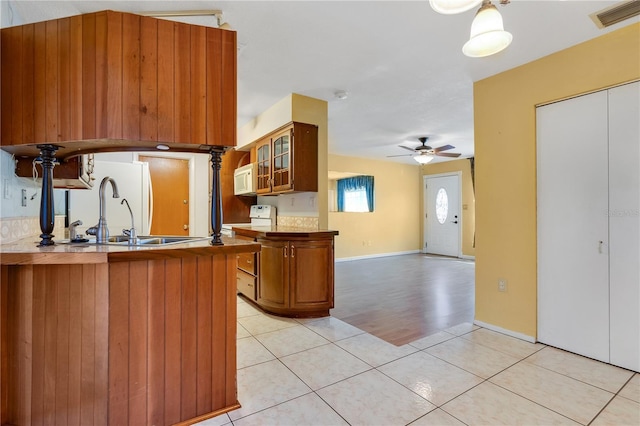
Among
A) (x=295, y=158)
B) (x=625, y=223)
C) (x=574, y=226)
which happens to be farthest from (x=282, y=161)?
(x=625, y=223)

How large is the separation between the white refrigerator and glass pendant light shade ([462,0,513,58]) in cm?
376

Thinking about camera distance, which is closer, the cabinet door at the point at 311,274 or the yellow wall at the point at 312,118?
the cabinet door at the point at 311,274

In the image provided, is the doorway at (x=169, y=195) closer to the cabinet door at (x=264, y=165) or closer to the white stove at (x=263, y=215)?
the white stove at (x=263, y=215)

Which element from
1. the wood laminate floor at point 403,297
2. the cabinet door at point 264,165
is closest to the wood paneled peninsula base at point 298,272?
the wood laminate floor at point 403,297

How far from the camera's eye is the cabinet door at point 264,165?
407 centimetres

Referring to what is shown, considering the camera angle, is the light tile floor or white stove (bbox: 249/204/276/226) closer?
the light tile floor

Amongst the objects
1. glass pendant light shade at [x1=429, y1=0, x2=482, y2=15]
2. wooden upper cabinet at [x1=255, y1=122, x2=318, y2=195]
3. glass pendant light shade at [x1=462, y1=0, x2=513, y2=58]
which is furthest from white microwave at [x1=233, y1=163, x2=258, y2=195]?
glass pendant light shade at [x1=429, y1=0, x2=482, y2=15]

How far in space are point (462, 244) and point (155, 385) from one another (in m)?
7.17

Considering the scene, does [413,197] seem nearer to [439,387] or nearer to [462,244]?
[462,244]

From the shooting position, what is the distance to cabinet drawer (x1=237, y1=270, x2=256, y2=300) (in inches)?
139

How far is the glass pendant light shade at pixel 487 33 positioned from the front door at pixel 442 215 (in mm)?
6177

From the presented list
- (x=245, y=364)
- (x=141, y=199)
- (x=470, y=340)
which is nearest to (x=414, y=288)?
(x=470, y=340)

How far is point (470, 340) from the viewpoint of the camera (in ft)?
8.70

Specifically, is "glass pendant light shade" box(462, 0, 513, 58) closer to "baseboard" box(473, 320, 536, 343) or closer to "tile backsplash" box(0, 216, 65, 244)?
"baseboard" box(473, 320, 536, 343)
